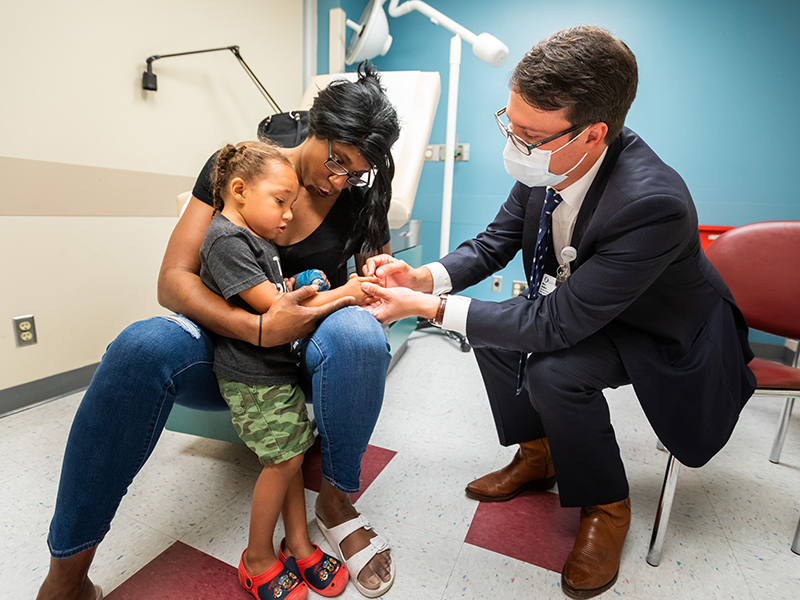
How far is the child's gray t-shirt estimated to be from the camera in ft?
2.72

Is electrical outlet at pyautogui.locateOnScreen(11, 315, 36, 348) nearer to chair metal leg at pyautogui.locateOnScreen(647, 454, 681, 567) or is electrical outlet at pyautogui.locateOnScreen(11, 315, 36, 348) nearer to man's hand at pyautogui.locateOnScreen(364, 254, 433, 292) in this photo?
man's hand at pyautogui.locateOnScreen(364, 254, 433, 292)

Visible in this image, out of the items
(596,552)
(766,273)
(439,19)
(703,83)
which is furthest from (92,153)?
(703,83)

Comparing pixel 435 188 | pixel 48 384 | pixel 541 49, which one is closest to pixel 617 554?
pixel 541 49

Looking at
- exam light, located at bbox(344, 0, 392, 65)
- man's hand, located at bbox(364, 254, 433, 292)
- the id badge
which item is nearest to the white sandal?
man's hand, located at bbox(364, 254, 433, 292)

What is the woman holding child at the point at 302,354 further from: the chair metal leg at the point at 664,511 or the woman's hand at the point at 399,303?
the chair metal leg at the point at 664,511

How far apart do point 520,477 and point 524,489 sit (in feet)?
0.16

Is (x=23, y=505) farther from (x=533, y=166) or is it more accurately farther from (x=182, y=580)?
(x=533, y=166)

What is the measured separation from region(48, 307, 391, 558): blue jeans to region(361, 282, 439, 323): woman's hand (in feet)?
0.33

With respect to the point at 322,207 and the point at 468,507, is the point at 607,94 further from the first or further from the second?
the point at 468,507

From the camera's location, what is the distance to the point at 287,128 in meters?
1.47

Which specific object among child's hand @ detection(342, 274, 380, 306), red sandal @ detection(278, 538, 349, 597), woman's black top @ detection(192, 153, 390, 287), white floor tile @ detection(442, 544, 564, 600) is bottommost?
white floor tile @ detection(442, 544, 564, 600)

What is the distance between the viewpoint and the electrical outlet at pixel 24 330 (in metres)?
1.47

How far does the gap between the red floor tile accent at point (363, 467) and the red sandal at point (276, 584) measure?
0.30m

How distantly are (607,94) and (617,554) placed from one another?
0.93 meters
